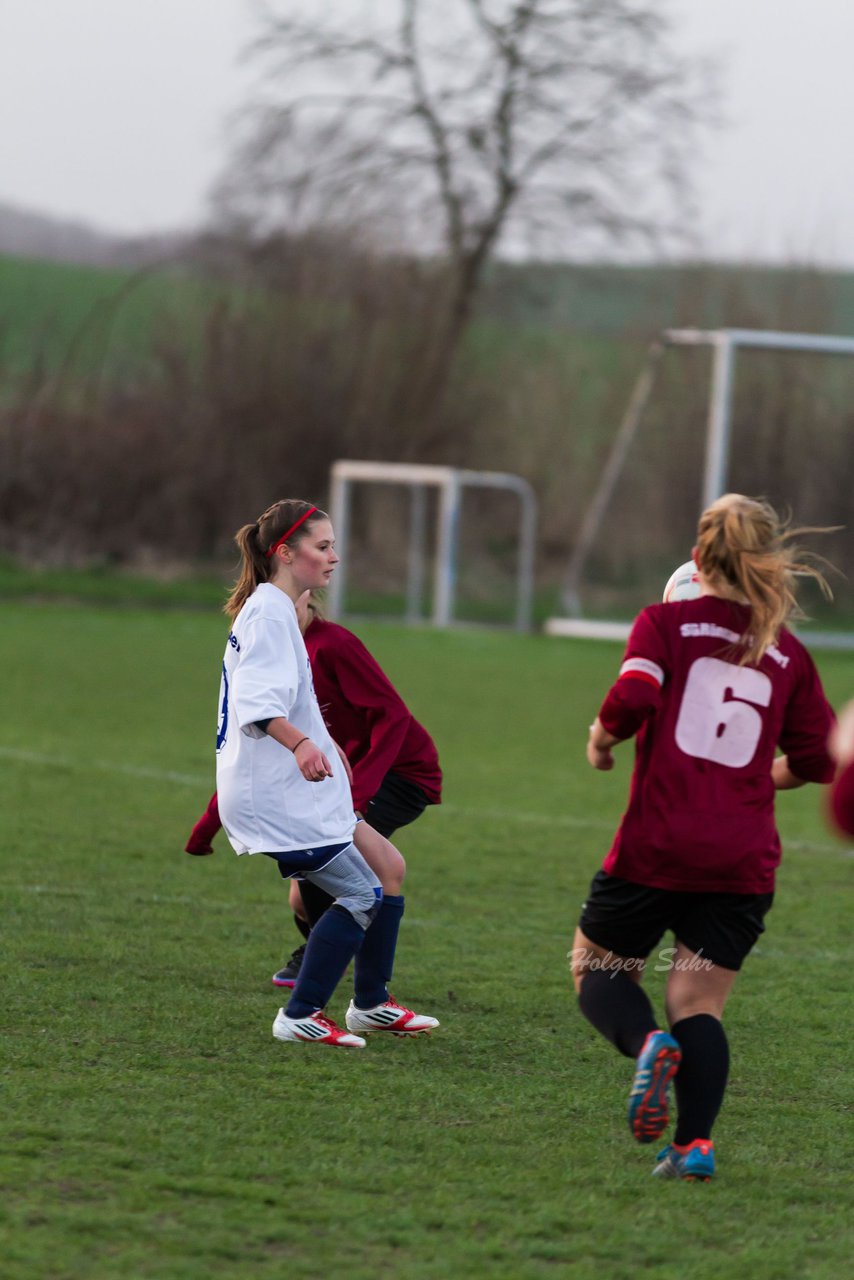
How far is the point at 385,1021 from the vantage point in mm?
4879

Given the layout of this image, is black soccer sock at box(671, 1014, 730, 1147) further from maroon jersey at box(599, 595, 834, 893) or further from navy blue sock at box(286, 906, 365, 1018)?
navy blue sock at box(286, 906, 365, 1018)

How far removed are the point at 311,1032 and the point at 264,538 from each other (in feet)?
4.21

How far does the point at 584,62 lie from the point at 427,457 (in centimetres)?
825

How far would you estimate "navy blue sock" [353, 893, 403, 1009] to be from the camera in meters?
4.90

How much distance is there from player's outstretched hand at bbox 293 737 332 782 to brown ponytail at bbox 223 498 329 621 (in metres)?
0.56

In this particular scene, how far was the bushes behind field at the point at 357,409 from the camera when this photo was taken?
938 inches

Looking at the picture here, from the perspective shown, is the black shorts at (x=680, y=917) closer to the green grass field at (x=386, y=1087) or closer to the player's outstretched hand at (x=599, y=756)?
the player's outstretched hand at (x=599, y=756)

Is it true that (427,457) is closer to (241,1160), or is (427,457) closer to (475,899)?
(475,899)

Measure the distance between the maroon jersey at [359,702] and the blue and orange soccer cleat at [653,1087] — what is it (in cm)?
146

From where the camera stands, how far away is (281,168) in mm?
30125

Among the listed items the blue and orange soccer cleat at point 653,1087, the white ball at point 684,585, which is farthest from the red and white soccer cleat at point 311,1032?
the white ball at point 684,585

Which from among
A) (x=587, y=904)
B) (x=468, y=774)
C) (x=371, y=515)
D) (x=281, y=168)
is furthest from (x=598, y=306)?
(x=587, y=904)

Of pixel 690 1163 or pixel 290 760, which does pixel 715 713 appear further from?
pixel 290 760

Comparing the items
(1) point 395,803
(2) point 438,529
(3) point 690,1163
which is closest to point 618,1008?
(3) point 690,1163
